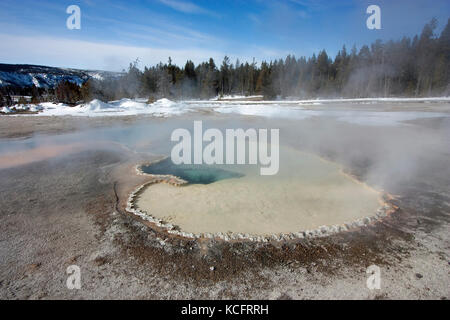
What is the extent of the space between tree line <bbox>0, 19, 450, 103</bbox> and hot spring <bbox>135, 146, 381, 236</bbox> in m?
34.2

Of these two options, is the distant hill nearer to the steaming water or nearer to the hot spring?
the steaming water

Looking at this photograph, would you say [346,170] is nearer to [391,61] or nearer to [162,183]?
[162,183]

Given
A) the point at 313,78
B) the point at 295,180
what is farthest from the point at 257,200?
the point at 313,78

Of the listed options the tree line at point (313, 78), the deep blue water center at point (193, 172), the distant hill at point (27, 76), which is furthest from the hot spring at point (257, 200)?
the distant hill at point (27, 76)

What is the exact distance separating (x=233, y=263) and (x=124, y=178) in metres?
4.95

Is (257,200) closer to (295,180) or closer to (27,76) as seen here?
A: (295,180)

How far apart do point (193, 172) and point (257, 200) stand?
2.90 meters

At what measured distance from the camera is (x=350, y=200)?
571 centimetres

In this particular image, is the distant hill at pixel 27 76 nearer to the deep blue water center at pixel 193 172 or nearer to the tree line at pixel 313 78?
the tree line at pixel 313 78

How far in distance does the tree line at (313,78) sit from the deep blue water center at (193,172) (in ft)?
105

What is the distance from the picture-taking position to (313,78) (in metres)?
52.0

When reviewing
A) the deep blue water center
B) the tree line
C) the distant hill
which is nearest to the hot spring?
the deep blue water center

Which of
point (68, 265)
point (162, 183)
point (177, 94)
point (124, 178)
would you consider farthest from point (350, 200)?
point (177, 94)
